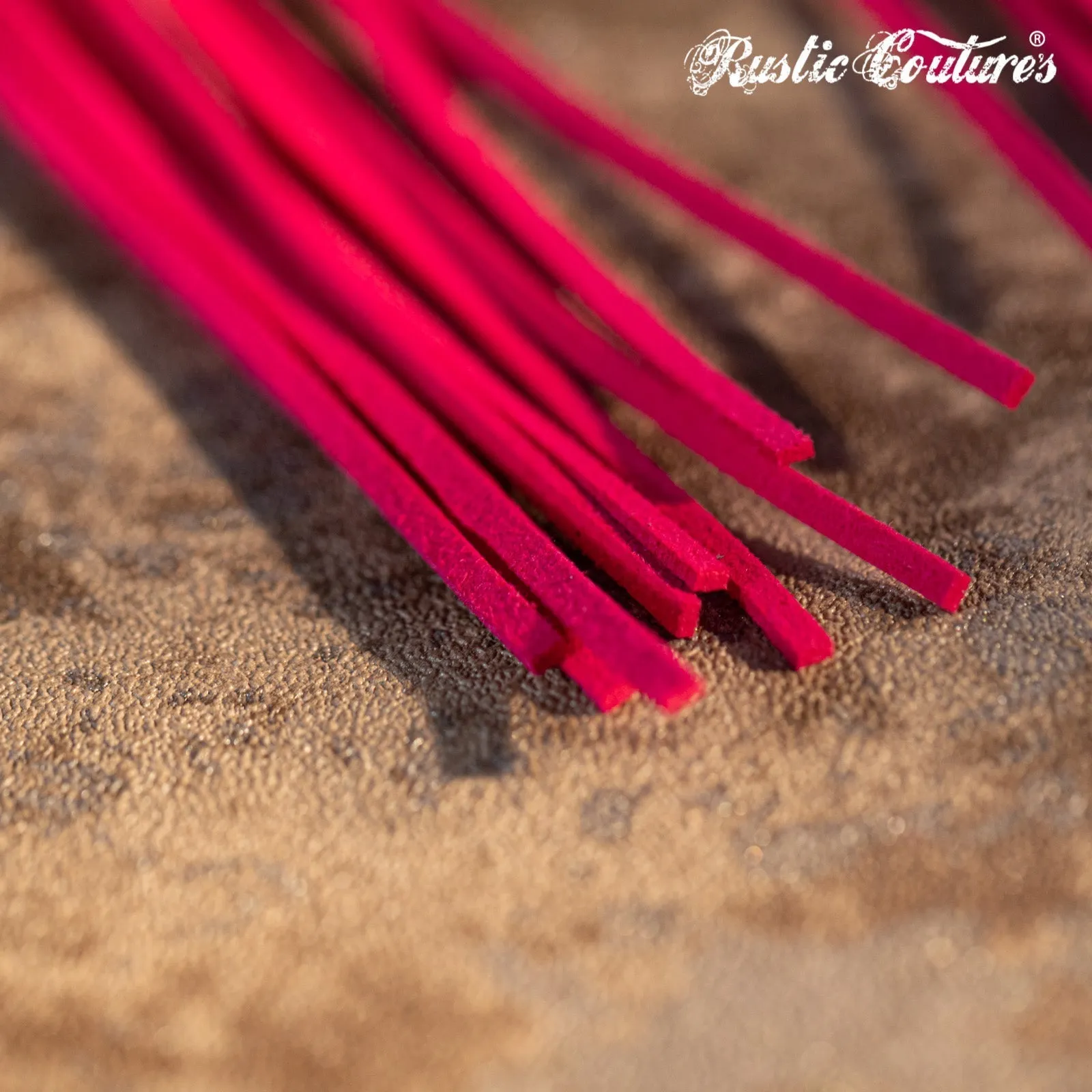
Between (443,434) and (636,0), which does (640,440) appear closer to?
(443,434)

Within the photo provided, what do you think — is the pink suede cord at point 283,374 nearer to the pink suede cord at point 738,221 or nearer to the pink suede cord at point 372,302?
the pink suede cord at point 372,302

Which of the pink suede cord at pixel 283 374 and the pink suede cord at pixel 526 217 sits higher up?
the pink suede cord at pixel 526 217

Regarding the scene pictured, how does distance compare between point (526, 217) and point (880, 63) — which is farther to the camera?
point (880, 63)

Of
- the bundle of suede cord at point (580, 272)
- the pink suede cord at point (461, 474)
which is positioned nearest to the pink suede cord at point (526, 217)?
the bundle of suede cord at point (580, 272)

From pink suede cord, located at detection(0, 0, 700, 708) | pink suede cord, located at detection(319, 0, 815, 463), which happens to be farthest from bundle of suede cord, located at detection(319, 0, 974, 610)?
pink suede cord, located at detection(0, 0, 700, 708)

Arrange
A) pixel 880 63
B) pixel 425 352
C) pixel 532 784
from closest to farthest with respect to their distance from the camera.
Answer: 1. pixel 532 784
2. pixel 425 352
3. pixel 880 63

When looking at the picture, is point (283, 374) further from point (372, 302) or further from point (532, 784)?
point (532, 784)

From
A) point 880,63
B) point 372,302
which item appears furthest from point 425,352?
point 880,63
